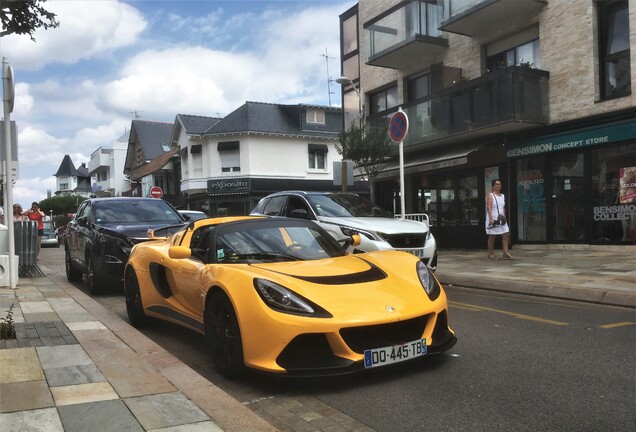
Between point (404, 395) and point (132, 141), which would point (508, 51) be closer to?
point (404, 395)

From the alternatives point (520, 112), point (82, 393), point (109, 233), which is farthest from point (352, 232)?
point (520, 112)

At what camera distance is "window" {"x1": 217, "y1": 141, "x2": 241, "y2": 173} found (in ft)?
120

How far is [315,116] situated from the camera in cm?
3916

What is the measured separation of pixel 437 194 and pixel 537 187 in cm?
408

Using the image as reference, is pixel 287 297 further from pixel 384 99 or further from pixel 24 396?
pixel 384 99

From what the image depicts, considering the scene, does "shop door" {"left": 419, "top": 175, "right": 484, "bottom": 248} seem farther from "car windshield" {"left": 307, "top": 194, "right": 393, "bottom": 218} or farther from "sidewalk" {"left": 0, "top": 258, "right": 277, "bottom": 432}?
"sidewalk" {"left": 0, "top": 258, "right": 277, "bottom": 432}

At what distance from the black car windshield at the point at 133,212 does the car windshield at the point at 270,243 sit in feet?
15.7

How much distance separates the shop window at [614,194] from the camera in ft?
39.7

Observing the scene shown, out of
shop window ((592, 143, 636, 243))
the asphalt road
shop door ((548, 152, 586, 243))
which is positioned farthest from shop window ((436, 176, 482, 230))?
the asphalt road

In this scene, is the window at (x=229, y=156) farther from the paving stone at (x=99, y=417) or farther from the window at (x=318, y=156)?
the paving stone at (x=99, y=417)

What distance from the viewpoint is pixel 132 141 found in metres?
54.7

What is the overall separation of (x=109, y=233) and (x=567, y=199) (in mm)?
11069

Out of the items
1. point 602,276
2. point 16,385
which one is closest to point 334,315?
point 16,385

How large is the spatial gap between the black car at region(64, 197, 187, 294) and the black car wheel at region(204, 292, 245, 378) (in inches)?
176
